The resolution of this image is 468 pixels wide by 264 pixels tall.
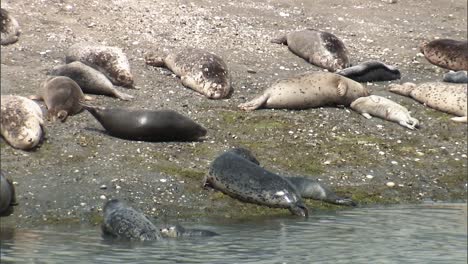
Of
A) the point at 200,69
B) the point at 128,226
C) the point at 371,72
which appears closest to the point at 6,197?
the point at 128,226

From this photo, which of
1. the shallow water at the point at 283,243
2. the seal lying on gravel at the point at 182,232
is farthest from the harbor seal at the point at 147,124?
the seal lying on gravel at the point at 182,232

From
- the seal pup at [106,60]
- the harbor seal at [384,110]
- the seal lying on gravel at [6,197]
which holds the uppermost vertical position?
the seal pup at [106,60]

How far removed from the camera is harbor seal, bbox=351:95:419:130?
12.6 m

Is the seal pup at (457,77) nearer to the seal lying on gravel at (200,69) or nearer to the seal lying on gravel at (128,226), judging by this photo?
the seal lying on gravel at (200,69)

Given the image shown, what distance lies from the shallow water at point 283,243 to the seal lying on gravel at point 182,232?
98 millimetres

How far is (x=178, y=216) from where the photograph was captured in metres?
9.30

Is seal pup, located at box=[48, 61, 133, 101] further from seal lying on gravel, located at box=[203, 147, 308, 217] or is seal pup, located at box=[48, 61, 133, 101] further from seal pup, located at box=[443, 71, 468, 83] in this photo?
seal pup, located at box=[443, 71, 468, 83]

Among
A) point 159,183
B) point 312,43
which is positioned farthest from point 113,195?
point 312,43

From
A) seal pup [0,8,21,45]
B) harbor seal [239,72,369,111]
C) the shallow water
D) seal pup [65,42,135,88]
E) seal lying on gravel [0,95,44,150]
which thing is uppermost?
seal pup [0,8,21,45]

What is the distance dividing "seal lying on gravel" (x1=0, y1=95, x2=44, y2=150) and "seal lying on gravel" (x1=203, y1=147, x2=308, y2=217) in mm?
1872

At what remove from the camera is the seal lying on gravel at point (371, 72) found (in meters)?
14.2

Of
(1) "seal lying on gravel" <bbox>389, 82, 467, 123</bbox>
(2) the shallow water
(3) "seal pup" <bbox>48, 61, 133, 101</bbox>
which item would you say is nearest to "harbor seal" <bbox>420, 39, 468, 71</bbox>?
(1) "seal lying on gravel" <bbox>389, 82, 467, 123</bbox>

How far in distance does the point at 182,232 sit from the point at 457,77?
7.15 meters

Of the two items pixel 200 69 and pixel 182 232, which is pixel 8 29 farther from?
pixel 182 232
